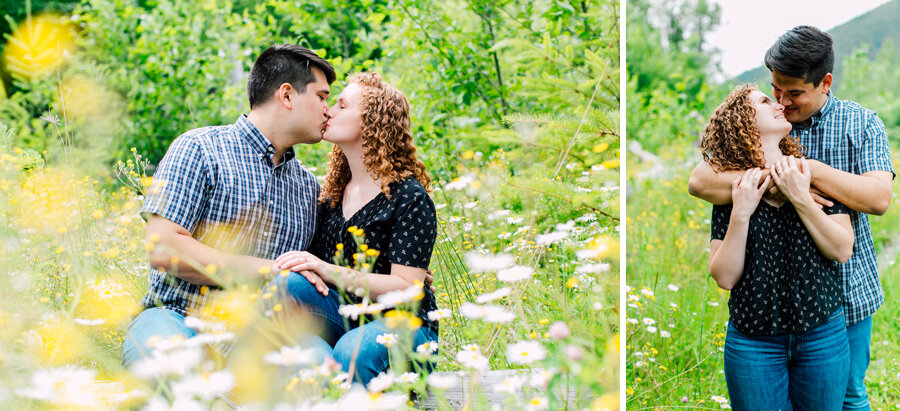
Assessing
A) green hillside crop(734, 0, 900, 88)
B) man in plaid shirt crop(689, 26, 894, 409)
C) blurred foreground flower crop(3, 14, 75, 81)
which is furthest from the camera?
green hillside crop(734, 0, 900, 88)

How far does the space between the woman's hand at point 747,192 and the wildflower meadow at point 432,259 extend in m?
0.38

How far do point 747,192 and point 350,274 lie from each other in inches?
39.1

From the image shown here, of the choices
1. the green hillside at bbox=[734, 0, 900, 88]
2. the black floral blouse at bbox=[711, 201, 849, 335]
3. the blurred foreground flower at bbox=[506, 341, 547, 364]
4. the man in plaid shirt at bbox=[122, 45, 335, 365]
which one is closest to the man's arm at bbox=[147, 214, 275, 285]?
the man in plaid shirt at bbox=[122, 45, 335, 365]

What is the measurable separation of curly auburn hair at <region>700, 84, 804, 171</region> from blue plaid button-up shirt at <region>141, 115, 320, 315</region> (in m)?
1.15

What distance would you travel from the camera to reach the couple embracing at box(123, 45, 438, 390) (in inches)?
64.0

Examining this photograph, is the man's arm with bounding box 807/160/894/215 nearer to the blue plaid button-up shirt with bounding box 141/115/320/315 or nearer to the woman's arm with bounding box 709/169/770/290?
the woman's arm with bounding box 709/169/770/290

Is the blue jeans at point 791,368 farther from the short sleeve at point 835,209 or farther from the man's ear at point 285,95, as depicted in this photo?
the man's ear at point 285,95

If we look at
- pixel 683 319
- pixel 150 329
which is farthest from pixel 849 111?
pixel 150 329

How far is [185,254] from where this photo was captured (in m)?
1.65

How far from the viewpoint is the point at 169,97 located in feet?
16.0

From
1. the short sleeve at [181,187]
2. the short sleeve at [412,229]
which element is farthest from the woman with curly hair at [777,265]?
the short sleeve at [181,187]

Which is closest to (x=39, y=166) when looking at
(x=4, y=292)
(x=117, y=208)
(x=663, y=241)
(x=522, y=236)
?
(x=4, y=292)

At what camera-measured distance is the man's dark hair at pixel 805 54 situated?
1.58m

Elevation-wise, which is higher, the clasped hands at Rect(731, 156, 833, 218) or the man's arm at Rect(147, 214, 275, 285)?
the clasped hands at Rect(731, 156, 833, 218)
